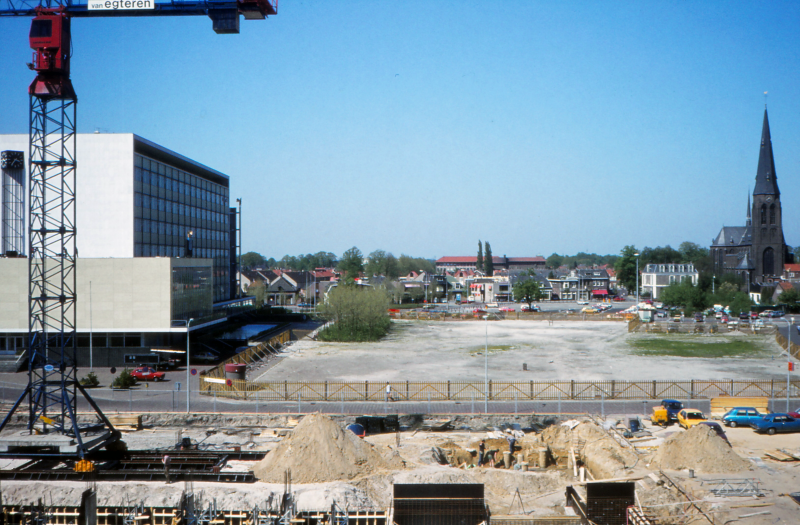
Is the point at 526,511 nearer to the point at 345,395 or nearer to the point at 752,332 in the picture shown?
the point at 345,395

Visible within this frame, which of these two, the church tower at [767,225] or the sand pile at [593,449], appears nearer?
the sand pile at [593,449]

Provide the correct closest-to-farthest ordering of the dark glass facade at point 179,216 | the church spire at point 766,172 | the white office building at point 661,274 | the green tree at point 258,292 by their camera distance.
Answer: the dark glass facade at point 179,216 → the green tree at point 258,292 → the church spire at point 766,172 → the white office building at point 661,274

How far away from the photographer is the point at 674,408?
30.2 m

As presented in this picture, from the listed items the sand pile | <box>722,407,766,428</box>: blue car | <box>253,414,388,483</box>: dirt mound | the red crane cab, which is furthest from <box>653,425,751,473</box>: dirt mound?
the red crane cab

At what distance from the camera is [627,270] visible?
136625mm

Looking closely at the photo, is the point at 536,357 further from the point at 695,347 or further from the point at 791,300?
the point at 791,300

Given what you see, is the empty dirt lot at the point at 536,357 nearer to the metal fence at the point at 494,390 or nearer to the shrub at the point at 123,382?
the metal fence at the point at 494,390

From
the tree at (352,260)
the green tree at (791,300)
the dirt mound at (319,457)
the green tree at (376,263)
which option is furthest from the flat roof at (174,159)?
the green tree at (791,300)

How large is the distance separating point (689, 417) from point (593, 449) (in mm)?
6991

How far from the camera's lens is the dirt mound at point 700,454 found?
2231 centimetres

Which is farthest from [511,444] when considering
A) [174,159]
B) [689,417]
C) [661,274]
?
[661,274]

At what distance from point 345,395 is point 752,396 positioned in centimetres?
2315

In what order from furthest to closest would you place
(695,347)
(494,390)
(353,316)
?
(353,316)
(695,347)
(494,390)

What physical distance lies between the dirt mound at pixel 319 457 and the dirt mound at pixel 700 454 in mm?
10919
